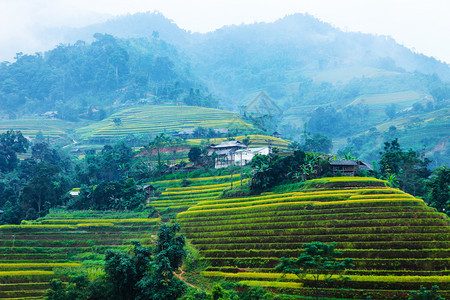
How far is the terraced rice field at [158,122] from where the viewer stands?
9625 cm

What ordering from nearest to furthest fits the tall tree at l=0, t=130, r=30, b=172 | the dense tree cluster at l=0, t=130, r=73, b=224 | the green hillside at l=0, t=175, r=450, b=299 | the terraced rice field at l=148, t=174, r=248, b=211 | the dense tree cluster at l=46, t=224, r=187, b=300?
1. the dense tree cluster at l=46, t=224, r=187, b=300
2. the green hillside at l=0, t=175, r=450, b=299
3. the terraced rice field at l=148, t=174, r=248, b=211
4. the dense tree cluster at l=0, t=130, r=73, b=224
5. the tall tree at l=0, t=130, r=30, b=172

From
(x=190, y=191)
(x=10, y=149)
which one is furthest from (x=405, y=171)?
(x=10, y=149)

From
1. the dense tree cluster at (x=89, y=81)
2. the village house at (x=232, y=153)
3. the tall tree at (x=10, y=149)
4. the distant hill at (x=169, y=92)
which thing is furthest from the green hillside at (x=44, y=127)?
the village house at (x=232, y=153)

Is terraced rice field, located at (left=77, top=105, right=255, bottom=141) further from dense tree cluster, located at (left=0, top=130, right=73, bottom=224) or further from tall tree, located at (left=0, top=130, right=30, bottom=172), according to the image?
tall tree, located at (left=0, top=130, right=30, bottom=172)

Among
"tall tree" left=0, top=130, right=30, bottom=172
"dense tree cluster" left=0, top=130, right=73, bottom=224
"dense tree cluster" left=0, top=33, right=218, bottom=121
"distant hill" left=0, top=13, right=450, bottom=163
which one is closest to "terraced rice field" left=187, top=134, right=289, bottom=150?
"dense tree cluster" left=0, top=130, right=73, bottom=224

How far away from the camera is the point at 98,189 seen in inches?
2047

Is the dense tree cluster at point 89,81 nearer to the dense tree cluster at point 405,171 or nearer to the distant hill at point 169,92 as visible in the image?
the distant hill at point 169,92

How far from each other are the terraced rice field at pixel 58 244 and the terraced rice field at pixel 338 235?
22.6 feet

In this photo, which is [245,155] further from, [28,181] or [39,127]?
[39,127]

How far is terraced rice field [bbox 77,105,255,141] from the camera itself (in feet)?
316

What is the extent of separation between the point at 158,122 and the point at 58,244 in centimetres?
6211

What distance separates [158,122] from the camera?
10188cm

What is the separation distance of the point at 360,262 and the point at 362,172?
1654cm

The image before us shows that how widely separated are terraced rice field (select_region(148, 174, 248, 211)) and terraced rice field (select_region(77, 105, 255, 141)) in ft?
116
